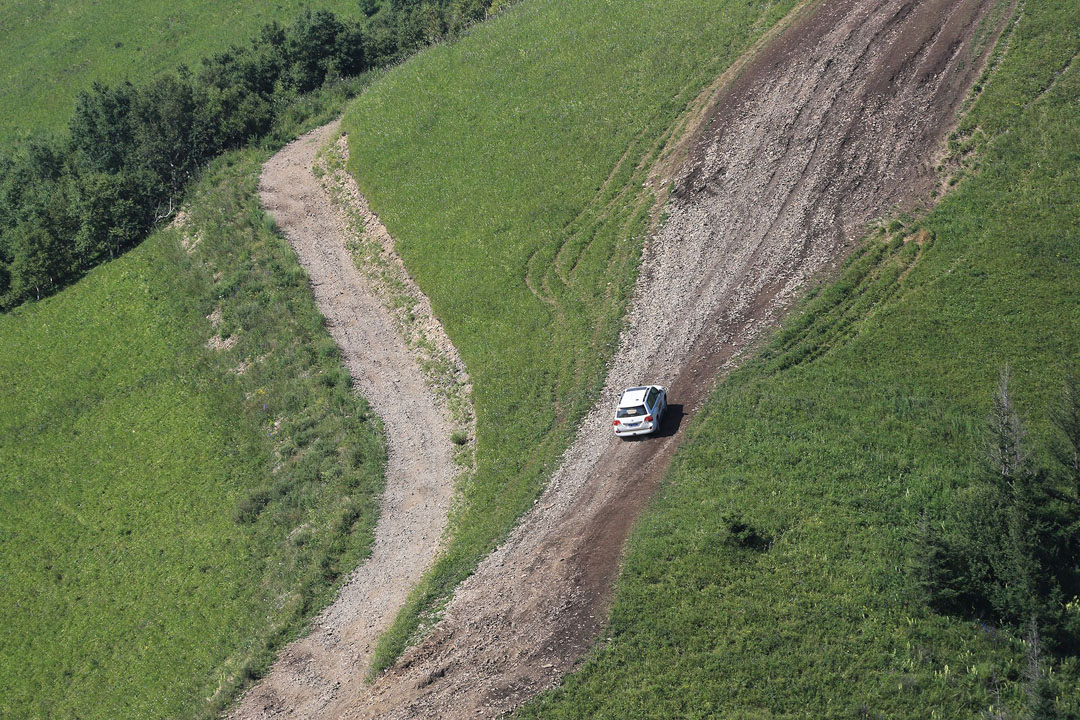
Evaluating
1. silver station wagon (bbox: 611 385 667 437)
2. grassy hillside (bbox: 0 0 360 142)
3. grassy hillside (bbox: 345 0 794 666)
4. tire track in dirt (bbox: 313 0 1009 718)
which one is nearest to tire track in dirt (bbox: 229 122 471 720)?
grassy hillside (bbox: 345 0 794 666)

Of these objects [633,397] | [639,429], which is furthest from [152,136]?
[639,429]

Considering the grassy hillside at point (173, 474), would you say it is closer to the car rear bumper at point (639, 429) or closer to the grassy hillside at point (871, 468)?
the car rear bumper at point (639, 429)

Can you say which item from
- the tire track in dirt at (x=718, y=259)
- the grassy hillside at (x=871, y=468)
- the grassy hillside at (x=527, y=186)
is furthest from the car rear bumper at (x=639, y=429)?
the grassy hillside at (x=527, y=186)

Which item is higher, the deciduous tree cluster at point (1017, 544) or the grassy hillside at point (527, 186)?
the grassy hillside at point (527, 186)

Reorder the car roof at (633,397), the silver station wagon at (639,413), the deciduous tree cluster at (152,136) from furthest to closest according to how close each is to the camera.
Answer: the deciduous tree cluster at (152,136) < the car roof at (633,397) < the silver station wagon at (639,413)

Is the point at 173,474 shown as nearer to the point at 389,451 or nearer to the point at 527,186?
the point at 389,451

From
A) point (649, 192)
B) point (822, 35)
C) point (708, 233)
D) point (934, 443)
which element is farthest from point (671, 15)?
point (934, 443)

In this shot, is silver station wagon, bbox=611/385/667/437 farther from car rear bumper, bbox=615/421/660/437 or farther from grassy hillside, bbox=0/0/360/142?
grassy hillside, bbox=0/0/360/142
